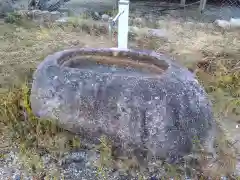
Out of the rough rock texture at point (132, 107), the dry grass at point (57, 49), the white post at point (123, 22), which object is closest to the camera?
the rough rock texture at point (132, 107)

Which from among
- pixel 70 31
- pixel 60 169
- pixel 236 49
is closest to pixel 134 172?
pixel 60 169

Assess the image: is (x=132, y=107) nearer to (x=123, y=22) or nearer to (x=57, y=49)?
(x=123, y=22)

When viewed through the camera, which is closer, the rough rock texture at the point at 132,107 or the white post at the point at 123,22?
the rough rock texture at the point at 132,107

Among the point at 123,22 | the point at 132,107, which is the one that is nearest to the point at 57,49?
the point at 123,22

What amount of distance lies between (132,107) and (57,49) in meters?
2.83

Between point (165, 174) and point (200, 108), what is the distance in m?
0.61

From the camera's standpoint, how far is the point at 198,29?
6344 mm

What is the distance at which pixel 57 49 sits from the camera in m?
5.12

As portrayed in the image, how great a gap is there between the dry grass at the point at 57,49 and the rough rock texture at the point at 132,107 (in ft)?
0.63

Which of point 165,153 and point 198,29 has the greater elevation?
point 198,29

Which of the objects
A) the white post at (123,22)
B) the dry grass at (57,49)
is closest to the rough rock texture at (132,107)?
the dry grass at (57,49)

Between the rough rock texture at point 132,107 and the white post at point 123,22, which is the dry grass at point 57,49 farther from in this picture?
the white post at point 123,22

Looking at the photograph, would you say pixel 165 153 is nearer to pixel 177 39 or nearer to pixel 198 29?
pixel 177 39

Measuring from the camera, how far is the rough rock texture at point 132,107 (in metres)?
2.60
